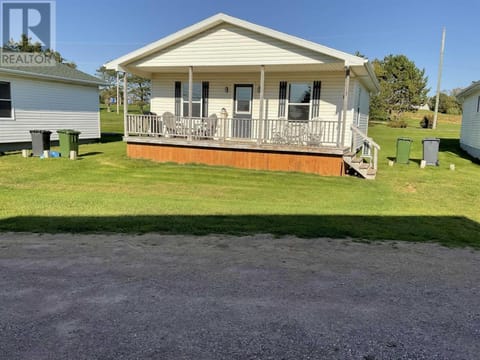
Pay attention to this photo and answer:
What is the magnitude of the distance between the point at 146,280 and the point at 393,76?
4155 cm

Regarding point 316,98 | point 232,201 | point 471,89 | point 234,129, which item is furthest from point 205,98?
point 471,89

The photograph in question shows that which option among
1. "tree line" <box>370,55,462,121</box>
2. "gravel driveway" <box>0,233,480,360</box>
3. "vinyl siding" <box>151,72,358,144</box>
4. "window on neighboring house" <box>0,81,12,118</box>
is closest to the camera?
"gravel driveway" <box>0,233,480,360</box>

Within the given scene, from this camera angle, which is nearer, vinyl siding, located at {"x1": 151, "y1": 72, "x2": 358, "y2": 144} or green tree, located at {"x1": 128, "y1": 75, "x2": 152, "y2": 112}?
vinyl siding, located at {"x1": 151, "y1": 72, "x2": 358, "y2": 144}

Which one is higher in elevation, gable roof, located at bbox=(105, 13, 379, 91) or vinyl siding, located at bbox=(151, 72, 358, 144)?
gable roof, located at bbox=(105, 13, 379, 91)

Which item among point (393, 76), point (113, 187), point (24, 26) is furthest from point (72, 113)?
point (393, 76)

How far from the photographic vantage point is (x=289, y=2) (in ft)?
89.4

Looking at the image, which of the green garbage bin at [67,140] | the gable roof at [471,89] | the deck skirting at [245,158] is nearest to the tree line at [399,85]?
the gable roof at [471,89]

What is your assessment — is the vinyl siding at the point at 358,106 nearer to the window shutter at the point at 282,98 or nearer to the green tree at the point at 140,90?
the window shutter at the point at 282,98

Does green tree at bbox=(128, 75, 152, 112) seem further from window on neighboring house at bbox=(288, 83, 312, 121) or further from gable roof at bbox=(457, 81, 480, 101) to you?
gable roof at bbox=(457, 81, 480, 101)

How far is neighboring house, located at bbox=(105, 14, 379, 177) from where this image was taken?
10.8 meters

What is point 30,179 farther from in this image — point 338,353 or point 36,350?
point 338,353

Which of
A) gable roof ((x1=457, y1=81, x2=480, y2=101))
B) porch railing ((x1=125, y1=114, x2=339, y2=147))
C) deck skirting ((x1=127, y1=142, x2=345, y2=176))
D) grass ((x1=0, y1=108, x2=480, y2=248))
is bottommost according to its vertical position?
grass ((x1=0, y1=108, x2=480, y2=248))

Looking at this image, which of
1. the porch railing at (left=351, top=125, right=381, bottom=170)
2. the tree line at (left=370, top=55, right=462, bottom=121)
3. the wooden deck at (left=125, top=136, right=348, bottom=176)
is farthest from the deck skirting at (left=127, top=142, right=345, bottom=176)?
the tree line at (left=370, top=55, right=462, bottom=121)

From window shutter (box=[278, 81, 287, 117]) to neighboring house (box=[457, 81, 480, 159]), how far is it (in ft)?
27.6
